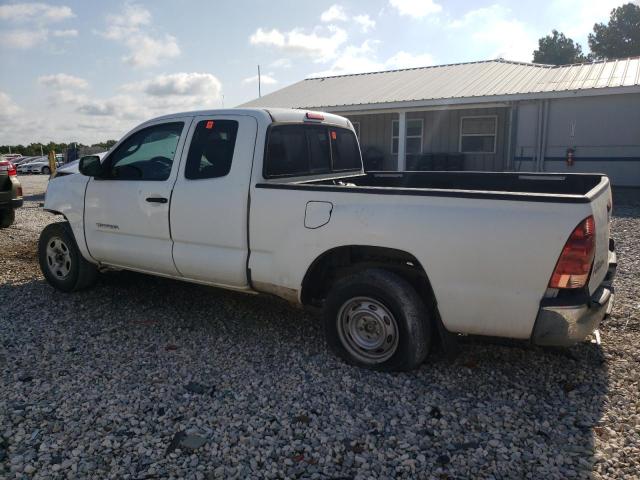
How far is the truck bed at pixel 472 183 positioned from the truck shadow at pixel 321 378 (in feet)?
4.30

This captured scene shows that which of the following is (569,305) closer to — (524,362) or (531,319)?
(531,319)

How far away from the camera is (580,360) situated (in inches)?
151

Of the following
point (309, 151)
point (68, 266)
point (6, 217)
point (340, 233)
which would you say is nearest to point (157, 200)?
point (309, 151)

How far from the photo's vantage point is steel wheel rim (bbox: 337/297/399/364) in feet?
12.0

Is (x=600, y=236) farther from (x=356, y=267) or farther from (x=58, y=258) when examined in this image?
(x=58, y=258)

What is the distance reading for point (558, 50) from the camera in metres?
51.7

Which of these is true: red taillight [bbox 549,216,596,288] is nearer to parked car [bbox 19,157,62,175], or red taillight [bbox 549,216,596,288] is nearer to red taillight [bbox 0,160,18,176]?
red taillight [bbox 0,160,18,176]

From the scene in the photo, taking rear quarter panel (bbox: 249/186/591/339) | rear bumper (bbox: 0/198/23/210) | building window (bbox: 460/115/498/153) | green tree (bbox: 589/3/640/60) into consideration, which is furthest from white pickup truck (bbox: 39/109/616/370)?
green tree (bbox: 589/3/640/60)

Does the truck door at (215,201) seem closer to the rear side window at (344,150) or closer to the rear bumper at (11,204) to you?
the rear side window at (344,150)

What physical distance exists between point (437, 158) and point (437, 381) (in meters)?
14.3

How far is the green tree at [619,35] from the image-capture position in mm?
48500

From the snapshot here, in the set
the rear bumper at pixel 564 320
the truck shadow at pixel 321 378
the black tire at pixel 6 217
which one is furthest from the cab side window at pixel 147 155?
the black tire at pixel 6 217

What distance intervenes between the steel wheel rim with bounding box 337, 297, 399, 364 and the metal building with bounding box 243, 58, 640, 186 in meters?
12.3

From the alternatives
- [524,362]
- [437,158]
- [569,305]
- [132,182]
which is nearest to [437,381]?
[524,362]
